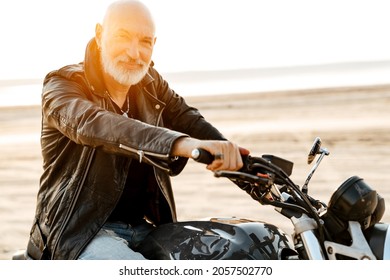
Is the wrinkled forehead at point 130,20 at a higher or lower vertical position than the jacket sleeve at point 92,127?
higher

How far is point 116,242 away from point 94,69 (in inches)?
26.2

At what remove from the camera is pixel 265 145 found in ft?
29.6

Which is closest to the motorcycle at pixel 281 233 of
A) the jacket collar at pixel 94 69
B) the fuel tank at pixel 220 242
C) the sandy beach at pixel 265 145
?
the fuel tank at pixel 220 242

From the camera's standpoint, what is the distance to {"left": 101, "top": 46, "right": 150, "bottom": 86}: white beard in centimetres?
266

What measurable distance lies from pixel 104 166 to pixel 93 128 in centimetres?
26

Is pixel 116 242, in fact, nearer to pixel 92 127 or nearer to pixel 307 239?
pixel 92 127

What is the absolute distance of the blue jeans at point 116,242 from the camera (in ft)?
7.86

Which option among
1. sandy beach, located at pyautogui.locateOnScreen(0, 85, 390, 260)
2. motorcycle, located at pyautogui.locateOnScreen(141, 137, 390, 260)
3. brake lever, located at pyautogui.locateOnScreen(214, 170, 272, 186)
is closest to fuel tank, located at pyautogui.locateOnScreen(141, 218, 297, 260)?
motorcycle, located at pyautogui.locateOnScreen(141, 137, 390, 260)

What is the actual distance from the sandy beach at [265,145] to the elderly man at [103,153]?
2.57m

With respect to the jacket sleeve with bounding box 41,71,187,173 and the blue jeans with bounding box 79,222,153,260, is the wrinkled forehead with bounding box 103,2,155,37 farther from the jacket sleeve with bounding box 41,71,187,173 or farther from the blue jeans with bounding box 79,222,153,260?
the blue jeans with bounding box 79,222,153,260

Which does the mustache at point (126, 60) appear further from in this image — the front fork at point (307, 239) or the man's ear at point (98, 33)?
the front fork at point (307, 239)

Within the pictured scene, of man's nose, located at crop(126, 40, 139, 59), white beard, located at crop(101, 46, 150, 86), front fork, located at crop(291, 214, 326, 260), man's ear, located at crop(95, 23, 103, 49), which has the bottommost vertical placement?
front fork, located at crop(291, 214, 326, 260)

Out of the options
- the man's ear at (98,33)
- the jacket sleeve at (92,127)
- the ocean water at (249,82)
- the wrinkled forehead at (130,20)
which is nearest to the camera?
the jacket sleeve at (92,127)

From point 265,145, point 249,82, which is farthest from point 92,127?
point 249,82
